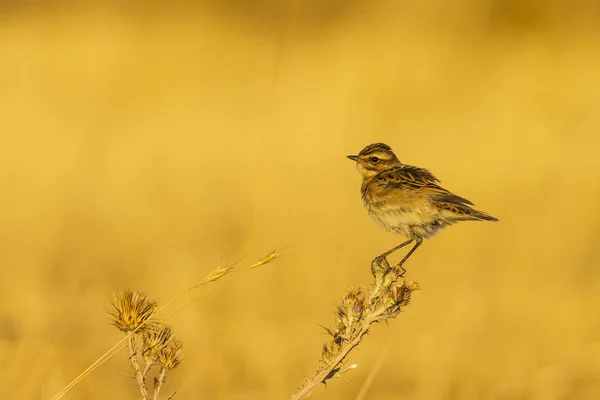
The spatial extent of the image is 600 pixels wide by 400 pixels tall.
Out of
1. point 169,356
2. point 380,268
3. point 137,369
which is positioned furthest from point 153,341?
point 380,268

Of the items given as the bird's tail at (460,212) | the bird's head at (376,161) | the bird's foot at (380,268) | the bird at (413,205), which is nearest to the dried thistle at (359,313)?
the bird's foot at (380,268)

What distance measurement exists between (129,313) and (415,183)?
1.78 metres

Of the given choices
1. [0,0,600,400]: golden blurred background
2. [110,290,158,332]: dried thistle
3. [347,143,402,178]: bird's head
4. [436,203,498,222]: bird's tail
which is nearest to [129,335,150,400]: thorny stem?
[110,290,158,332]: dried thistle

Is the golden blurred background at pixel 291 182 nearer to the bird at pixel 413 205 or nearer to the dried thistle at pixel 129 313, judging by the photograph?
the bird at pixel 413 205

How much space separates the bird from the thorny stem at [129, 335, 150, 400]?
1.36 meters

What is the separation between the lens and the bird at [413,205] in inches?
169

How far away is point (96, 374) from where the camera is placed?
7.32 m

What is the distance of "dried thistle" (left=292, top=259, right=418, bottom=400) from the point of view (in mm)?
3088

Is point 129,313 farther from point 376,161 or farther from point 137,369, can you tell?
point 376,161

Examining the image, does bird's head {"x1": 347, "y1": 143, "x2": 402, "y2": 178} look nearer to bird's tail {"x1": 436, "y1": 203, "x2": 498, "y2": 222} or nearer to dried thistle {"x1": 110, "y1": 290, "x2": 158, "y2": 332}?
bird's tail {"x1": 436, "y1": 203, "x2": 498, "y2": 222}

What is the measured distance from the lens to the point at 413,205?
439 cm

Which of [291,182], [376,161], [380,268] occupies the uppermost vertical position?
[291,182]

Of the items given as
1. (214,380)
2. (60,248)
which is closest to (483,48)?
(60,248)

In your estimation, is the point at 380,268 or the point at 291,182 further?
the point at 291,182
